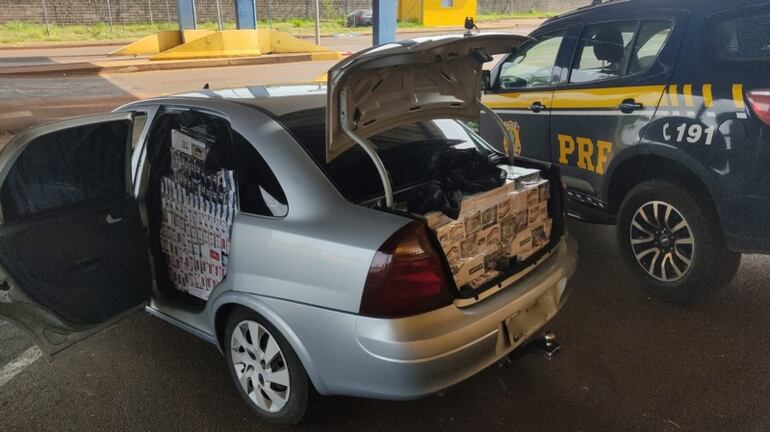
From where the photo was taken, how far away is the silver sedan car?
7.43ft

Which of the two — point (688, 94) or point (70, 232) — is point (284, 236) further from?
point (688, 94)

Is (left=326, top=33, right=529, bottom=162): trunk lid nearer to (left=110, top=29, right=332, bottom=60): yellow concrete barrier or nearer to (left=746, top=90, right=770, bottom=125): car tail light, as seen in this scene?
(left=746, top=90, right=770, bottom=125): car tail light

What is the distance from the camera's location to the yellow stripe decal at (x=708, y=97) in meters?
3.28

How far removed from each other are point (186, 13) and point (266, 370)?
64.9 feet

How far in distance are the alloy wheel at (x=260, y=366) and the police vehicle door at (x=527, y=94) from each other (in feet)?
9.30

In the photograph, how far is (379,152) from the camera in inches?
114

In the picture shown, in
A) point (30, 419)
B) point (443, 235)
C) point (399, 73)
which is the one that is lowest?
point (30, 419)

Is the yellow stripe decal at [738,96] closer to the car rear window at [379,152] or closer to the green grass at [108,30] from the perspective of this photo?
the car rear window at [379,152]

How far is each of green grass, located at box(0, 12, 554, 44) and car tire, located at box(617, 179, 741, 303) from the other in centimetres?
2624

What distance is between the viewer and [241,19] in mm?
18875

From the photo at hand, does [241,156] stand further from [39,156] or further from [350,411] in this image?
[350,411]

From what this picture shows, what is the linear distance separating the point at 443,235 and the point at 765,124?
74.4 inches

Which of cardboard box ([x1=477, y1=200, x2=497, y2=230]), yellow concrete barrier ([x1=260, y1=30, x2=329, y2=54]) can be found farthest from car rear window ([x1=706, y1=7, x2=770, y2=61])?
yellow concrete barrier ([x1=260, y1=30, x2=329, y2=54])

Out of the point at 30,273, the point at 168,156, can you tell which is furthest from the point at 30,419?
the point at 168,156
